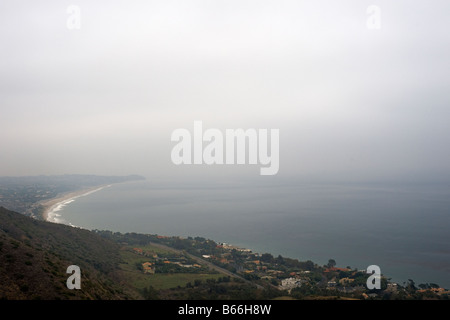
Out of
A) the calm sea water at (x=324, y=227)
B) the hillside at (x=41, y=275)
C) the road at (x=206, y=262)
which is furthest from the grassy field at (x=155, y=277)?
the calm sea water at (x=324, y=227)

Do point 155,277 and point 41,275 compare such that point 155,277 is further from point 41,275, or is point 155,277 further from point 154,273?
point 41,275

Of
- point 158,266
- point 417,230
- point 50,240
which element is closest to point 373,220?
point 417,230

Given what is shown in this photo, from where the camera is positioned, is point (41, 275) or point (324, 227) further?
point (324, 227)

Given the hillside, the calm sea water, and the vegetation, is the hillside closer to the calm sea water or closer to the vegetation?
the vegetation

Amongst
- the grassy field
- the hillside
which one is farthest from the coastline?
the hillside

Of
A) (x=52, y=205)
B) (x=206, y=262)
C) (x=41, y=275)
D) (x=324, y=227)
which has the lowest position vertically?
(x=324, y=227)

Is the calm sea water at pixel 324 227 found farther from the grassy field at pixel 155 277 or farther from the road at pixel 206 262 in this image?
the grassy field at pixel 155 277

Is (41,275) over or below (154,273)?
over

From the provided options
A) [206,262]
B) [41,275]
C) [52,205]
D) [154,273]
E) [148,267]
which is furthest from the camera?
[52,205]

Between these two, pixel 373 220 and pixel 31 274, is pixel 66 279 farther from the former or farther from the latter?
pixel 373 220

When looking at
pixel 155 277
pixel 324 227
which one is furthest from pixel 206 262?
pixel 324 227
